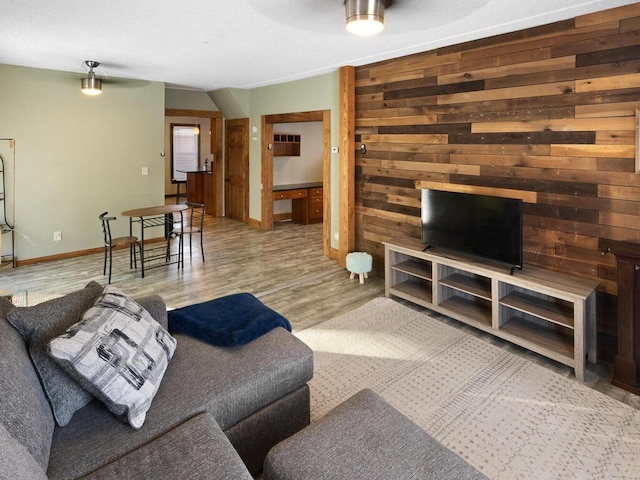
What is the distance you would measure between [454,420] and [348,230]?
3.18 metres

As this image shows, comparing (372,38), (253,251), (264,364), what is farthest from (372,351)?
(253,251)

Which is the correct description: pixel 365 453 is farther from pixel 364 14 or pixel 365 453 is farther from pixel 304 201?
pixel 304 201

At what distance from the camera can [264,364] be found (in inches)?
82.2

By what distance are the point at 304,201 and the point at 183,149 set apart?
5898 mm

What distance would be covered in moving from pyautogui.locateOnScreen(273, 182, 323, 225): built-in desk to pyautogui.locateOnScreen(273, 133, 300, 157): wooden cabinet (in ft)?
2.15

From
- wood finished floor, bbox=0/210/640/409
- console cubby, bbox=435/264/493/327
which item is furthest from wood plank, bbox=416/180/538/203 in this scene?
wood finished floor, bbox=0/210/640/409

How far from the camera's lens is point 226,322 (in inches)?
96.2

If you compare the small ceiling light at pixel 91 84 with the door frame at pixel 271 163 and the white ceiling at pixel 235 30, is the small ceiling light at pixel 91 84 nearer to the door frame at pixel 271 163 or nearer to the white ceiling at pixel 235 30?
the white ceiling at pixel 235 30

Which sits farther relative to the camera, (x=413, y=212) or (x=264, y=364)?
(x=413, y=212)

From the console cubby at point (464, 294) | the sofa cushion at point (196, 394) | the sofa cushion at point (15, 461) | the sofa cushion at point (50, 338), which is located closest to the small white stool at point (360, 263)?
the console cubby at point (464, 294)

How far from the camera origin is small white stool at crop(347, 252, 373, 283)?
16.1 feet

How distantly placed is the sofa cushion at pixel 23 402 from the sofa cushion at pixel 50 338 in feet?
0.10

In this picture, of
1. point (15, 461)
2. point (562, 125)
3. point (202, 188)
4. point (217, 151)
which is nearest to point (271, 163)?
point (217, 151)

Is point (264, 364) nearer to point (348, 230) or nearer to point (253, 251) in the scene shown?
point (348, 230)
